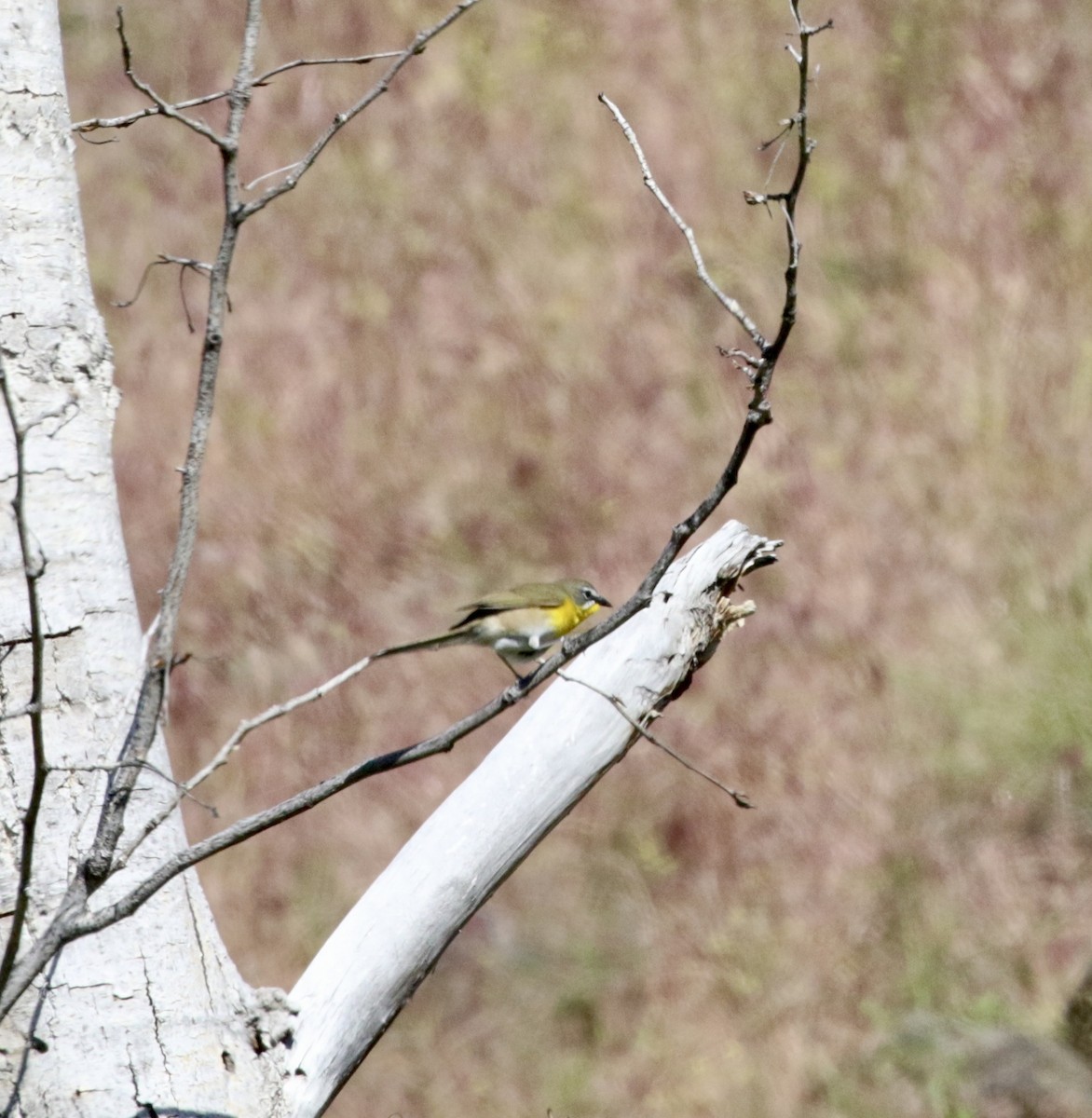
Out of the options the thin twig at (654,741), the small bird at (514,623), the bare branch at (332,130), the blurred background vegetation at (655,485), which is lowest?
the thin twig at (654,741)

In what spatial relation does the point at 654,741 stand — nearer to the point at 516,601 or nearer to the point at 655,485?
the point at 516,601

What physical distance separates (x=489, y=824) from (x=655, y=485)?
5459mm

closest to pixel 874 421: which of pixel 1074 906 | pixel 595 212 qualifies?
pixel 595 212

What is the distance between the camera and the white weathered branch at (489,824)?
2.38 m

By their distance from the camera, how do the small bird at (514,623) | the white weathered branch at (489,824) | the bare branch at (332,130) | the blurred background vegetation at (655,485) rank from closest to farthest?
the bare branch at (332,130) → the white weathered branch at (489,824) → the small bird at (514,623) → the blurred background vegetation at (655,485)

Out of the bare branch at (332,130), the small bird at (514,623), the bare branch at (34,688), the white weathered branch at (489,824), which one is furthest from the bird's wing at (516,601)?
the bare branch at (34,688)

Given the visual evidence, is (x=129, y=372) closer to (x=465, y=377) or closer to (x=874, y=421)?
(x=465, y=377)

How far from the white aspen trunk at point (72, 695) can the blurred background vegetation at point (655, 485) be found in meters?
4.27

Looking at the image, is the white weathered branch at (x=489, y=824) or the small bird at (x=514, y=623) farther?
the small bird at (x=514, y=623)

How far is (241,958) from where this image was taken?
21.5 ft

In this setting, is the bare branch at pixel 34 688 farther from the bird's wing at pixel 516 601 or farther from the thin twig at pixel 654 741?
the bird's wing at pixel 516 601

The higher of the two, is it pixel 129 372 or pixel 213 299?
pixel 129 372

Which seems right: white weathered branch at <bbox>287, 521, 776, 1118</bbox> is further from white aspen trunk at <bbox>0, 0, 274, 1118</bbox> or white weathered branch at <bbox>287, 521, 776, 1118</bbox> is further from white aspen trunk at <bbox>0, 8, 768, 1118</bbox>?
white aspen trunk at <bbox>0, 0, 274, 1118</bbox>

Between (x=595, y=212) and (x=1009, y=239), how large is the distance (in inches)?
98.3
